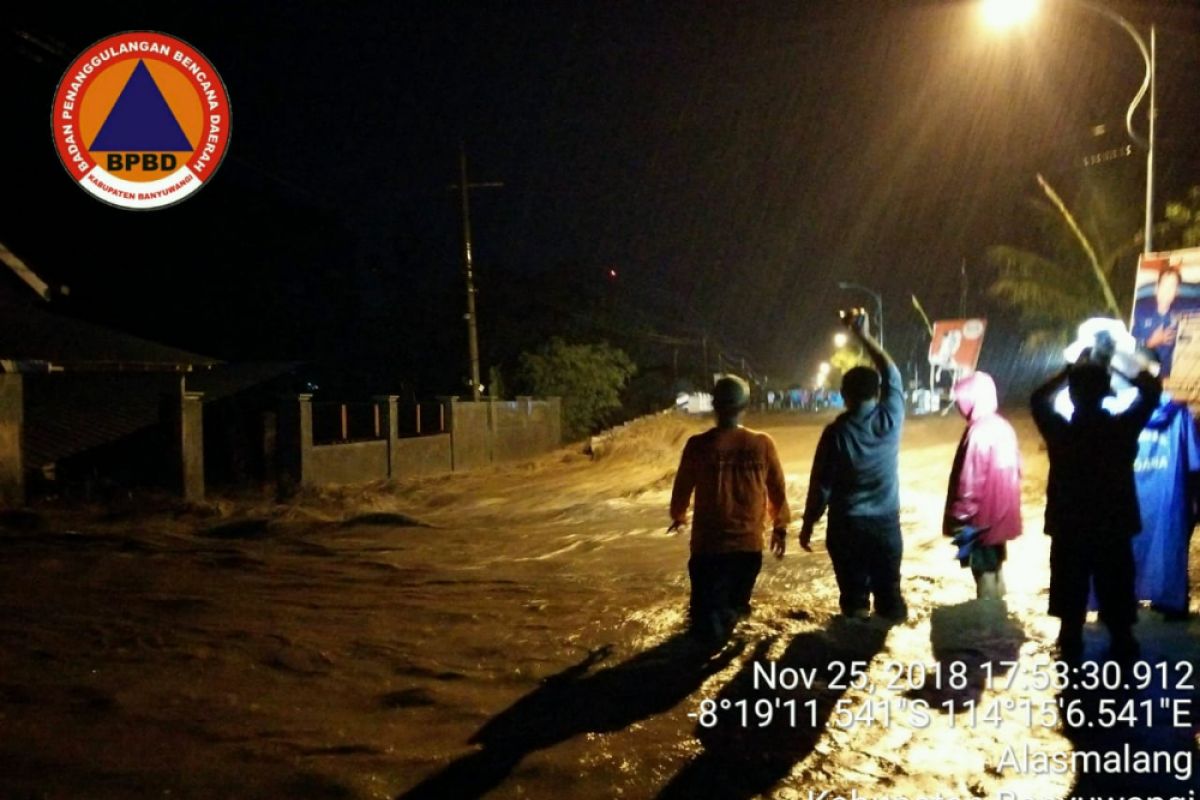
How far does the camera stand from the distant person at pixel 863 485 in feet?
18.4

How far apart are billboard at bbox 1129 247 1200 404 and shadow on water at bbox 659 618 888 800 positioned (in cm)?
432

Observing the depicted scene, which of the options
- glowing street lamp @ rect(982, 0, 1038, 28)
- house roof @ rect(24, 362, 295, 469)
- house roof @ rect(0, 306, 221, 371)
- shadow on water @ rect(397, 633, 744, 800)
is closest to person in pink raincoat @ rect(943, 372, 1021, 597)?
shadow on water @ rect(397, 633, 744, 800)

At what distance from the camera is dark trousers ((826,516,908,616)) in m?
5.62

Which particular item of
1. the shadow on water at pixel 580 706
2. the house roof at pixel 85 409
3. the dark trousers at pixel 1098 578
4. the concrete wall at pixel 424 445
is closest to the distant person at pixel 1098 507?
the dark trousers at pixel 1098 578

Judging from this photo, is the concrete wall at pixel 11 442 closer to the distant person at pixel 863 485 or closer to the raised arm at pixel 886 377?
the distant person at pixel 863 485

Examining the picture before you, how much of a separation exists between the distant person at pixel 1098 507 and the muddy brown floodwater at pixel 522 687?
0.33 meters

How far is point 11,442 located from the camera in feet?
44.2

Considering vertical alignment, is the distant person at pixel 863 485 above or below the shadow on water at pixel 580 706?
above

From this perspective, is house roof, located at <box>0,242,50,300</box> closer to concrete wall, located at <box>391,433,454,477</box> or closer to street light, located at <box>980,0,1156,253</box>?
concrete wall, located at <box>391,433,454,477</box>

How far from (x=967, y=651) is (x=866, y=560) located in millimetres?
718

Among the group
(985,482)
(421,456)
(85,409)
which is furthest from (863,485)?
(85,409)

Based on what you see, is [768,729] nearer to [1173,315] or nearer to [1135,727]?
[1135,727]

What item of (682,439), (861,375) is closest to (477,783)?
(861,375)

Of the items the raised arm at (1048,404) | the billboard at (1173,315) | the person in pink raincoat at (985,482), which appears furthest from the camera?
the billboard at (1173,315)
